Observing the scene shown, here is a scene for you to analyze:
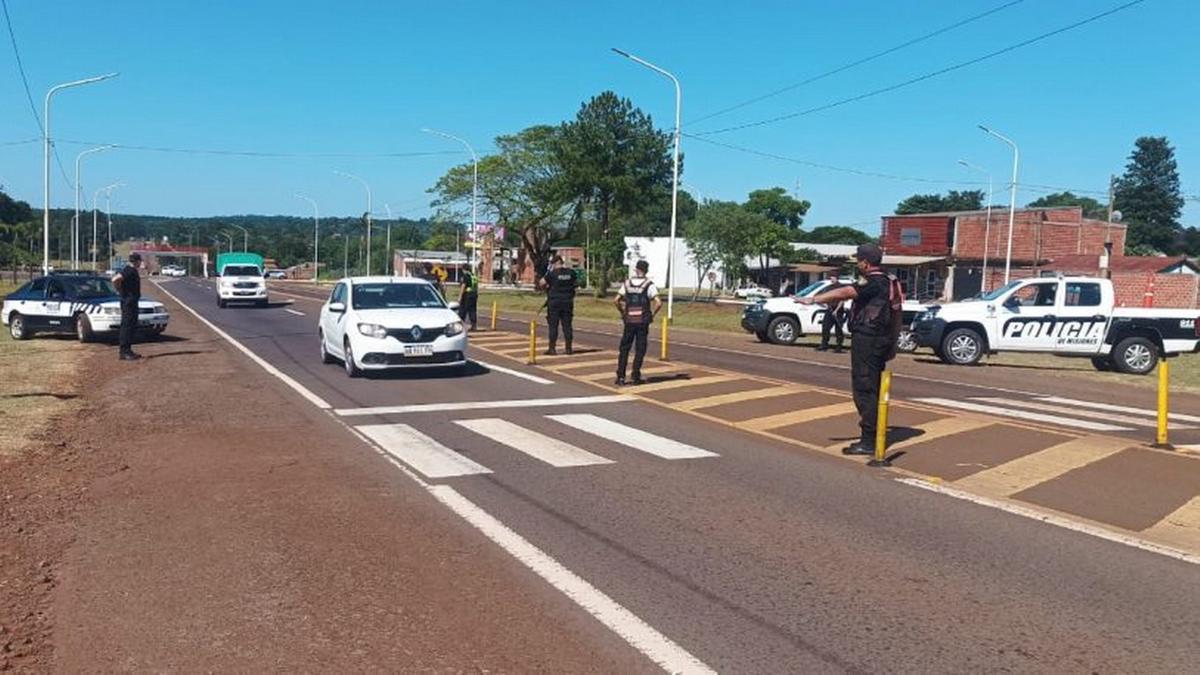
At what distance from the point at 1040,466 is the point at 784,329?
16.2m

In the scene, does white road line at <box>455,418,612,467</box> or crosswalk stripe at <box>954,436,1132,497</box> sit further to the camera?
white road line at <box>455,418,612,467</box>

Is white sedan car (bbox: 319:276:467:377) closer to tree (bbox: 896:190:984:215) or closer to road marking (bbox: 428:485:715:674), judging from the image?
road marking (bbox: 428:485:715:674)

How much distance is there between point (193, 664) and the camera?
13.9 ft

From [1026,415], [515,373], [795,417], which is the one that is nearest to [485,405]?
[515,373]

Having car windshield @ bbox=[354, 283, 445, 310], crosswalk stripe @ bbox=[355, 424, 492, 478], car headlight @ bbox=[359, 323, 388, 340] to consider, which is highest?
car windshield @ bbox=[354, 283, 445, 310]

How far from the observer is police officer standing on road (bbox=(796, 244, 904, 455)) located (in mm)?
8773

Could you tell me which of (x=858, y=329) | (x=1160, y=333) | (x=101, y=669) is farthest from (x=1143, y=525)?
(x=1160, y=333)

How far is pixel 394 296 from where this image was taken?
→ 52.4 feet

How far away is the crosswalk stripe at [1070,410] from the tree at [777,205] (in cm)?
9663

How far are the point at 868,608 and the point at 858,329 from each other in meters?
4.30

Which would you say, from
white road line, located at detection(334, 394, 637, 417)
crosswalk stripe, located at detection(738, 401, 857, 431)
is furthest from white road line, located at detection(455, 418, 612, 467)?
crosswalk stripe, located at detection(738, 401, 857, 431)

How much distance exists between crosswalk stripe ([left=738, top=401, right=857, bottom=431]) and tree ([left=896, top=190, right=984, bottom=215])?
395 feet

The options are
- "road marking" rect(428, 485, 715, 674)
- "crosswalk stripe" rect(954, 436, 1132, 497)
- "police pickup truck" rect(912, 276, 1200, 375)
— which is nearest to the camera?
"road marking" rect(428, 485, 715, 674)

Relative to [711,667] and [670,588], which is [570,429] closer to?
[670,588]
